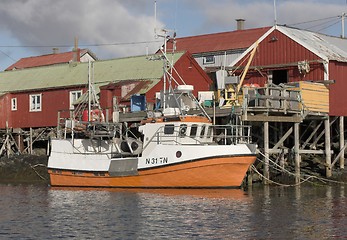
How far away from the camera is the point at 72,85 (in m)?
50.3

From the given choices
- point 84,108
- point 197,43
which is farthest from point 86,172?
point 197,43

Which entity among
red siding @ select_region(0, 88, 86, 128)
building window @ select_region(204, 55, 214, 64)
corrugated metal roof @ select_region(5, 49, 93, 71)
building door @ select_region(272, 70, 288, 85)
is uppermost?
corrugated metal roof @ select_region(5, 49, 93, 71)

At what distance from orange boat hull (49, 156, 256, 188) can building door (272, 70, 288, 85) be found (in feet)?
32.8

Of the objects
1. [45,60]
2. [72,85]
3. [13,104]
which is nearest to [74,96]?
[72,85]

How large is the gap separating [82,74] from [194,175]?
18.1m

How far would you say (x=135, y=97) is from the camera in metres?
42.8

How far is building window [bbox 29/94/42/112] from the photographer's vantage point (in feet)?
172

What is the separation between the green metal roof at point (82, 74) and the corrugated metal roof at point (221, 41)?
1513 centimetres

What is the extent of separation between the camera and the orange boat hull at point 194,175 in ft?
114

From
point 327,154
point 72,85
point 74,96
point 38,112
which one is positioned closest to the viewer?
point 327,154

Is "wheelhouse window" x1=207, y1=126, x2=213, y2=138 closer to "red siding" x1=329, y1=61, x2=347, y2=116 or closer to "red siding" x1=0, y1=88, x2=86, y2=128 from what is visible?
"red siding" x1=329, y1=61, x2=347, y2=116

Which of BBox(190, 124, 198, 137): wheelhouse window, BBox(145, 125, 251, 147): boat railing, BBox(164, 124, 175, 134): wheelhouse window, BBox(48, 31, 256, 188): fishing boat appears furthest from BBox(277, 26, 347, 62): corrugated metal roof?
BBox(164, 124, 175, 134): wheelhouse window

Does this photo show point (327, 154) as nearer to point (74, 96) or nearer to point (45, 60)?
point (74, 96)

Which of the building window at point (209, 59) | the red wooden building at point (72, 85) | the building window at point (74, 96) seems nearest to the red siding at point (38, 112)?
the red wooden building at point (72, 85)
